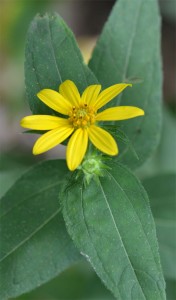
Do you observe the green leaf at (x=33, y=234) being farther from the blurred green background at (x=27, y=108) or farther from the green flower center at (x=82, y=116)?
the blurred green background at (x=27, y=108)

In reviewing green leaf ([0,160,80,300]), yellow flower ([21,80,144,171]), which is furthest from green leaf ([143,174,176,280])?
yellow flower ([21,80,144,171])

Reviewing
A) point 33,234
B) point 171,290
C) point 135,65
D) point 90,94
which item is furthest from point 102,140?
point 171,290

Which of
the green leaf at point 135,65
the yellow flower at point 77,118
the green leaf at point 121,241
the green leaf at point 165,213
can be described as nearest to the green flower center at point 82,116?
the yellow flower at point 77,118

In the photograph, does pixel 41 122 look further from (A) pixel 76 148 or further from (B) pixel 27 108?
(B) pixel 27 108

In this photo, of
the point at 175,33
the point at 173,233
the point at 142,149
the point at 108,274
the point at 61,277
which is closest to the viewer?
the point at 108,274

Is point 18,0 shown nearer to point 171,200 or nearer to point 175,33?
point 175,33

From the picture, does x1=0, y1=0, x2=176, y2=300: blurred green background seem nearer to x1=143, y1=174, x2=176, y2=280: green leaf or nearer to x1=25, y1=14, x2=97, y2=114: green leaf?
x1=143, y1=174, x2=176, y2=280: green leaf

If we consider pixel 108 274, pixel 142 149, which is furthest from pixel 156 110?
pixel 108 274
